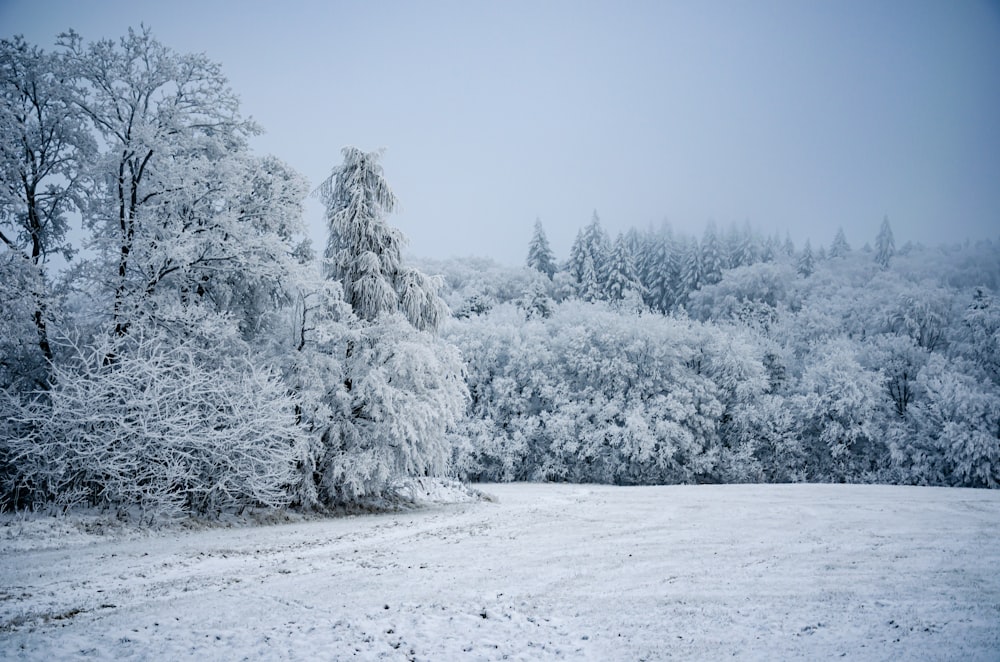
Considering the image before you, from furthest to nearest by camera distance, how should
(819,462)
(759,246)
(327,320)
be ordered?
(759,246)
(819,462)
(327,320)

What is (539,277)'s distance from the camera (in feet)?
198

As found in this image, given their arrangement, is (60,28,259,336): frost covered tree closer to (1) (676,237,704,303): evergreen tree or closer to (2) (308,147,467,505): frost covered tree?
(2) (308,147,467,505): frost covered tree

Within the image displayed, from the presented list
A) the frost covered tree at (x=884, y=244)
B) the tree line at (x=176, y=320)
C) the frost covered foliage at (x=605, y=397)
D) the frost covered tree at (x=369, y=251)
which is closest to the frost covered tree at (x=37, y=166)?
the tree line at (x=176, y=320)

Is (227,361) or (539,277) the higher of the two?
(539,277)

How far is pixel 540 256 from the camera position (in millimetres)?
66500

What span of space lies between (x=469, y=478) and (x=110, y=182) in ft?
92.5

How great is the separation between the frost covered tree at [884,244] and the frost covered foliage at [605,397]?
132ft

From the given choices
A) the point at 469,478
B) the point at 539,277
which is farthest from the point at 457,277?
the point at 469,478

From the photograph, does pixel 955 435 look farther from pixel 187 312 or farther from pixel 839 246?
pixel 839 246

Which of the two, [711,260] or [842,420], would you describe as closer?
[842,420]

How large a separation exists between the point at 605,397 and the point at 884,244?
186 feet

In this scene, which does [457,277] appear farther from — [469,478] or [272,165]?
[272,165]

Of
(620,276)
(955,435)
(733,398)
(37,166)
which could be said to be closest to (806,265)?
(620,276)

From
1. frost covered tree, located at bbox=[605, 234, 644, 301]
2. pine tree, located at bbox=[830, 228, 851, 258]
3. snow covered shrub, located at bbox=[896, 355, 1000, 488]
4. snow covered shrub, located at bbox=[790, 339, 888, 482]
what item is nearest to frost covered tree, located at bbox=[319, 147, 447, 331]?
snow covered shrub, located at bbox=[790, 339, 888, 482]
